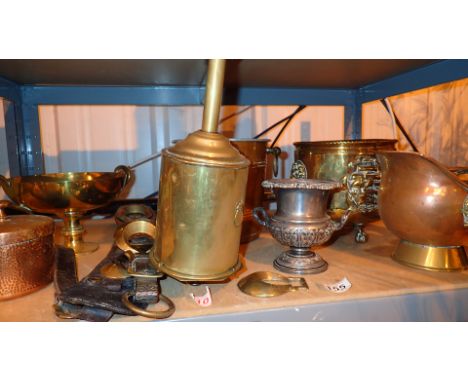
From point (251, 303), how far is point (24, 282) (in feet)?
1.30

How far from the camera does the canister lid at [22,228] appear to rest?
1.76ft

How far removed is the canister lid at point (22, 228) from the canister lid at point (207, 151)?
0.88 ft

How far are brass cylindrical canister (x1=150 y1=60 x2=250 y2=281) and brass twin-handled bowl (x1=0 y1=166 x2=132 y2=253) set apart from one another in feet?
0.98

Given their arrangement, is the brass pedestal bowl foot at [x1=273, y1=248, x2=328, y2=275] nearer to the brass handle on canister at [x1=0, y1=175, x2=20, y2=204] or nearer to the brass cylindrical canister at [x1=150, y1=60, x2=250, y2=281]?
the brass cylindrical canister at [x1=150, y1=60, x2=250, y2=281]

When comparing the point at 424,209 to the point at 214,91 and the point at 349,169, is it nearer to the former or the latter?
the point at 349,169

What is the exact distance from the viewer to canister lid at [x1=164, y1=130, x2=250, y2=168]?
0.49 m

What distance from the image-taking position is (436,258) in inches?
26.4

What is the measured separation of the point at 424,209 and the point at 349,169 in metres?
0.21

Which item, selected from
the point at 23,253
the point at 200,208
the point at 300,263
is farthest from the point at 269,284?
the point at 23,253

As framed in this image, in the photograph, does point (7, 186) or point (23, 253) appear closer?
point (23, 253)

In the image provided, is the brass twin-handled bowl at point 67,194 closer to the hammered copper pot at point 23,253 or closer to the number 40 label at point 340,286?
the hammered copper pot at point 23,253

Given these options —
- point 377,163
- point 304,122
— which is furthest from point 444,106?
point 377,163

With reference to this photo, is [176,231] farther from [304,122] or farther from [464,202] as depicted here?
[304,122]

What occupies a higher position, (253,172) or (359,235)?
(253,172)
